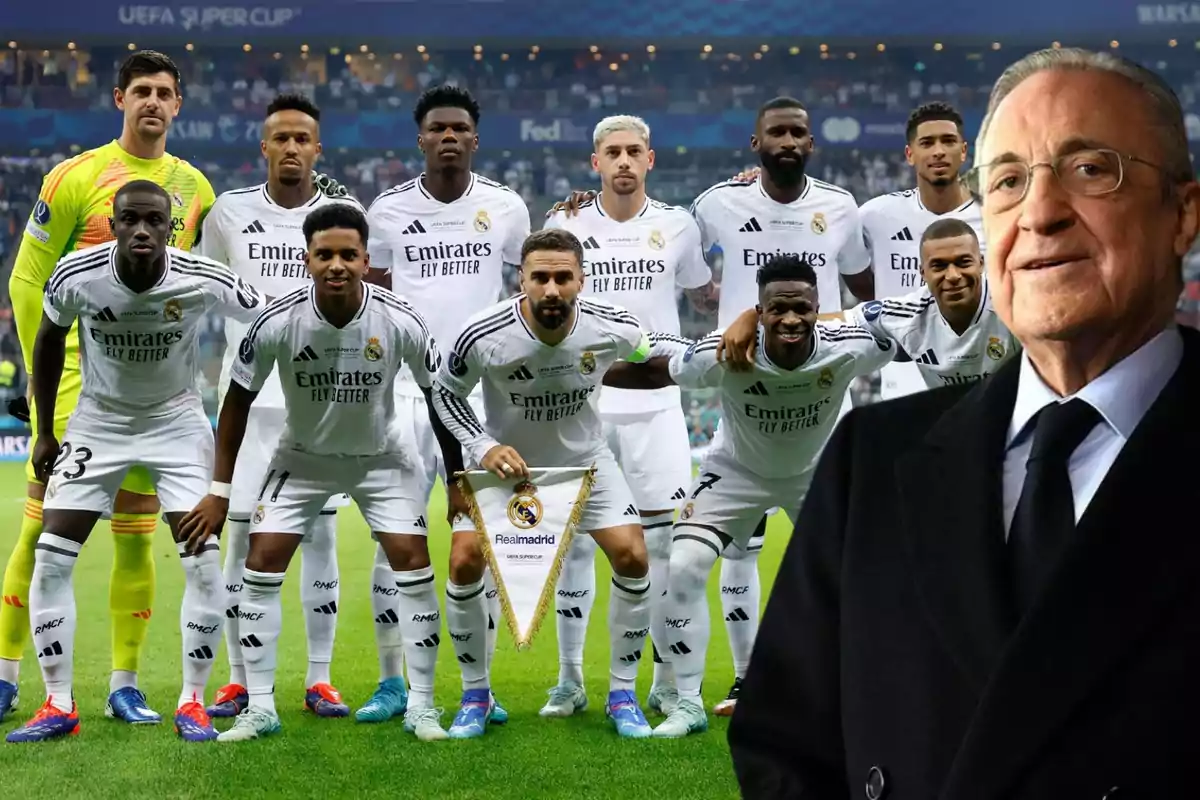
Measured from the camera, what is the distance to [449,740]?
548 cm

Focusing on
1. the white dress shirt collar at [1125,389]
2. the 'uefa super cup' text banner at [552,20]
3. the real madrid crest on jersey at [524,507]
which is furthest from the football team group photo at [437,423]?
the 'uefa super cup' text banner at [552,20]

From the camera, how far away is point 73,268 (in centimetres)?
561

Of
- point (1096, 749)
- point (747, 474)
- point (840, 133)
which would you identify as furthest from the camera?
point (840, 133)

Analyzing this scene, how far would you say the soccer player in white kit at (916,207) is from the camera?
21.3 ft

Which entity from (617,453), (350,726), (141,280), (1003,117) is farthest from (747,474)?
(1003,117)

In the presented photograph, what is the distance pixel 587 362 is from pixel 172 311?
1583 mm

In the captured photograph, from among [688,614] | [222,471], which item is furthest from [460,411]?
[688,614]

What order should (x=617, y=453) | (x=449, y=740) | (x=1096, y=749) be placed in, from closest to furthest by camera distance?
1. (x=1096, y=749)
2. (x=449, y=740)
3. (x=617, y=453)

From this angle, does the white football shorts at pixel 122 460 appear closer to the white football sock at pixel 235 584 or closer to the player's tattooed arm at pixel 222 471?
the player's tattooed arm at pixel 222 471

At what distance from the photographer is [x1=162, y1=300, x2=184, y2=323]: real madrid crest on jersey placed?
18.5ft

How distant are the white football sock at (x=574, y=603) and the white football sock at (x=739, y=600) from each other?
581 mm

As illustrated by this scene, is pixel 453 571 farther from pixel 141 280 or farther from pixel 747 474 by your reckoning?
pixel 141 280

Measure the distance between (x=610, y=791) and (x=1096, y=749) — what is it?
3.78 m

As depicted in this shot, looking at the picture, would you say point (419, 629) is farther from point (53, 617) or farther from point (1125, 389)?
point (1125, 389)
